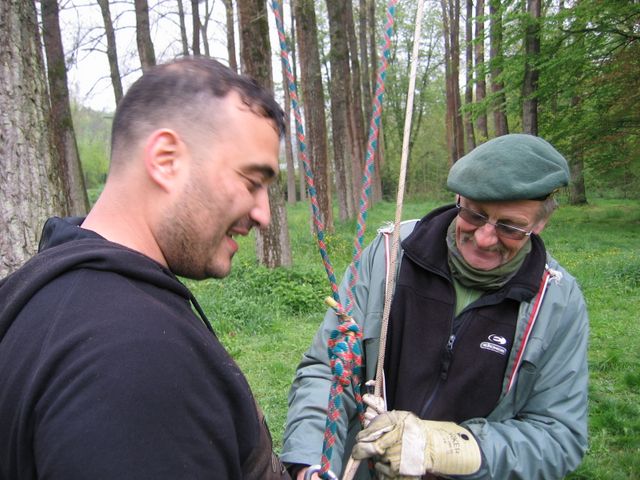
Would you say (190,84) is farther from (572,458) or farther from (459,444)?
(572,458)

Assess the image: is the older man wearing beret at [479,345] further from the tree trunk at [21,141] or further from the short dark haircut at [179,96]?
the tree trunk at [21,141]

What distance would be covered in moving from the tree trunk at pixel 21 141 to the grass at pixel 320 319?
2.09 meters

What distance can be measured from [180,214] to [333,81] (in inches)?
476

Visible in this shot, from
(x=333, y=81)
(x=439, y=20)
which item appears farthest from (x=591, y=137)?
(x=439, y=20)

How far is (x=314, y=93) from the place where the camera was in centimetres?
1127

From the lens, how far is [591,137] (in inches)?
512

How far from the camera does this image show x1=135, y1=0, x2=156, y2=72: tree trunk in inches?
422

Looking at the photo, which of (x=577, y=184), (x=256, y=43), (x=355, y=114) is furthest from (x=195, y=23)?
(x=577, y=184)

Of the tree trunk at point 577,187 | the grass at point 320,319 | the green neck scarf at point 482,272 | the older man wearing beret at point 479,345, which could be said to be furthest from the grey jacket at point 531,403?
the tree trunk at point 577,187

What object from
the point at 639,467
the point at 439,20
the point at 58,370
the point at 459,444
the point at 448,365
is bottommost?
the point at 639,467

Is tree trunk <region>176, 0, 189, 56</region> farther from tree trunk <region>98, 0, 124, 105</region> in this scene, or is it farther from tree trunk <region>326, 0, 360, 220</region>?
tree trunk <region>326, 0, 360, 220</region>

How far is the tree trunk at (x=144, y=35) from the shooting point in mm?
10727

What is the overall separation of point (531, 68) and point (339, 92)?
4.66 metres

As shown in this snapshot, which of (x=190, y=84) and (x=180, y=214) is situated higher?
(x=190, y=84)
